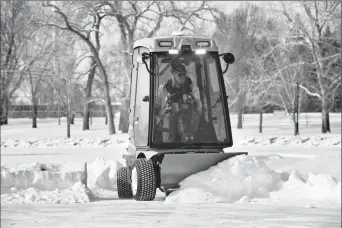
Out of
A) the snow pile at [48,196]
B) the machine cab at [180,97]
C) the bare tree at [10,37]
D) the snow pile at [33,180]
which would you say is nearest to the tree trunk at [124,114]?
the bare tree at [10,37]

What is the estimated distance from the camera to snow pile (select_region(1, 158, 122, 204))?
9.25 metres

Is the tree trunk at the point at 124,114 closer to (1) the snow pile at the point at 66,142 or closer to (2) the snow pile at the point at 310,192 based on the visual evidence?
(1) the snow pile at the point at 66,142

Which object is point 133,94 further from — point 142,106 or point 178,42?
point 178,42

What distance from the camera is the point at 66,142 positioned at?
1152 inches

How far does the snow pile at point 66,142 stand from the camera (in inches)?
1083

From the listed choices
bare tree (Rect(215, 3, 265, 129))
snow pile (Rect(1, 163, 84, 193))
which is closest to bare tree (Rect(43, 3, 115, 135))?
bare tree (Rect(215, 3, 265, 129))

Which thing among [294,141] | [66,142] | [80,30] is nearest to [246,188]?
[294,141]

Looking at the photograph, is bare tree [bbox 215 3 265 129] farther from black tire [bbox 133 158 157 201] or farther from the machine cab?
black tire [bbox 133 158 157 201]

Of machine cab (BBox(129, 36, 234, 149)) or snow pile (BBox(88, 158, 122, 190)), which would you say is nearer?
machine cab (BBox(129, 36, 234, 149))

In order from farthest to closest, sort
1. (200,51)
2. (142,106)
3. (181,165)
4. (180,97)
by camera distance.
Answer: (142,106), (200,51), (180,97), (181,165)

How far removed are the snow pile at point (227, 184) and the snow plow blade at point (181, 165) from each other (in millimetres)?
125

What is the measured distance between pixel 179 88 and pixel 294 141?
2119 centimetres

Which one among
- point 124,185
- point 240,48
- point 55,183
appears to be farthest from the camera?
point 240,48

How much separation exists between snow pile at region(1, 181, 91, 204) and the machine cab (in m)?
1.24
